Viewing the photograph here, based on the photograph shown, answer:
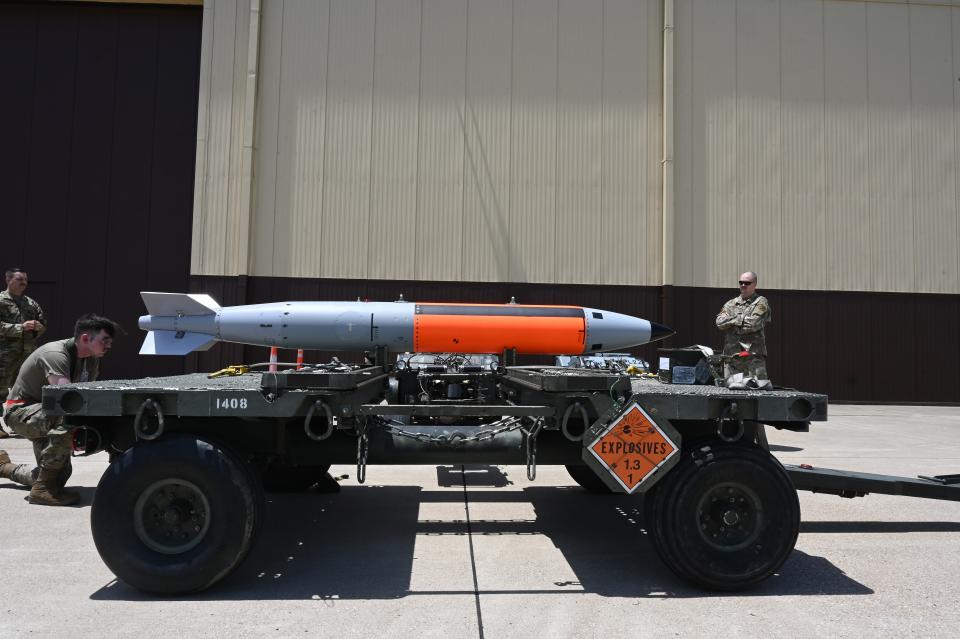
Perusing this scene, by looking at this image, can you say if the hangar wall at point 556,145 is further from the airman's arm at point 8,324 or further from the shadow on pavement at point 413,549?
the shadow on pavement at point 413,549

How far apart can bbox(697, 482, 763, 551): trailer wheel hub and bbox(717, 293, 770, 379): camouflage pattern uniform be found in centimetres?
443

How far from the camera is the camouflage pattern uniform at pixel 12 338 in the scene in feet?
30.6

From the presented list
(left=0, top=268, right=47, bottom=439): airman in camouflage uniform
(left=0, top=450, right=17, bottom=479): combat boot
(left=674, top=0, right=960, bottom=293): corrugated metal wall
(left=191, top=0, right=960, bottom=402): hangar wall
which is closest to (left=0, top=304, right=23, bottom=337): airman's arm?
(left=0, top=268, right=47, bottom=439): airman in camouflage uniform

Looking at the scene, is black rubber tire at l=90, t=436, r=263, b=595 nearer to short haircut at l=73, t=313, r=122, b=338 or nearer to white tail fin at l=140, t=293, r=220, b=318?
short haircut at l=73, t=313, r=122, b=338

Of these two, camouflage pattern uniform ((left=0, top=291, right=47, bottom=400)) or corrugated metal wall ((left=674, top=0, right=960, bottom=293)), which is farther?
corrugated metal wall ((left=674, top=0, right=960, bottom=293))

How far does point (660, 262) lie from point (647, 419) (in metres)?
12.2

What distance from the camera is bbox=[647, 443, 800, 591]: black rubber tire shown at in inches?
158

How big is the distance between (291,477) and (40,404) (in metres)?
2.44

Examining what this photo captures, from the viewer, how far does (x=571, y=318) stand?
7.80 meters

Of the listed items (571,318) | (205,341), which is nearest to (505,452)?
(571,318)

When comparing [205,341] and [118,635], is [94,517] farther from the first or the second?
[205,341]

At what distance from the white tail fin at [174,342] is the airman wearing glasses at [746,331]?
6613 millimetres

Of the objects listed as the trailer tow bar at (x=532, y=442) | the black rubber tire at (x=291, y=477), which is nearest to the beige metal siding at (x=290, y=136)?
the black rubber tire at (x=291, y=477)

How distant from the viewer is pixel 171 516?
3912 millimetres
